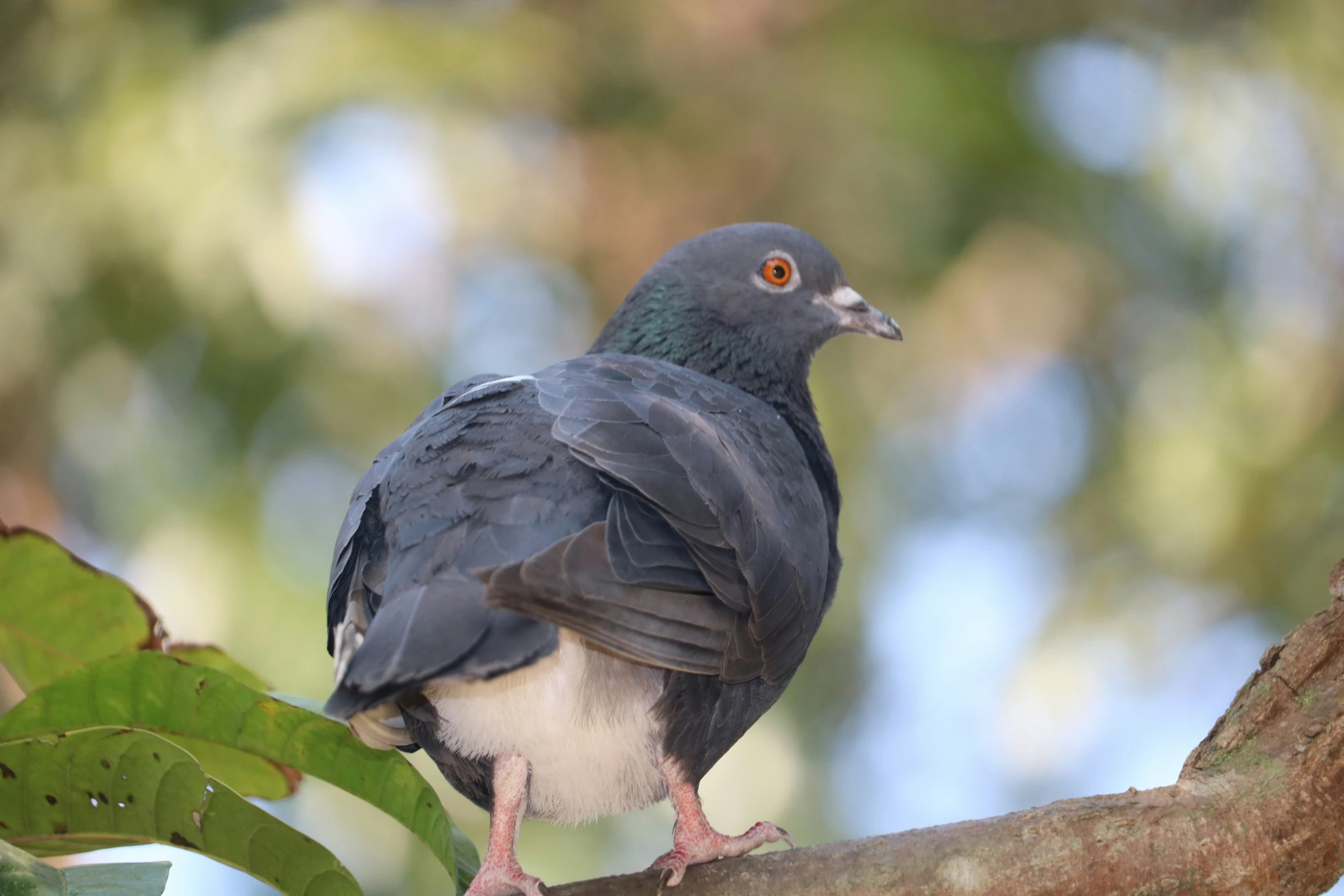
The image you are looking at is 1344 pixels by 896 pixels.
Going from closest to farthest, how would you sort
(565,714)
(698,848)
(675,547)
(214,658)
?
(675,547) < (698,848) < (565,714) < (214,658)

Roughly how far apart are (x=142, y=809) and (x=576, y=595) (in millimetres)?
912

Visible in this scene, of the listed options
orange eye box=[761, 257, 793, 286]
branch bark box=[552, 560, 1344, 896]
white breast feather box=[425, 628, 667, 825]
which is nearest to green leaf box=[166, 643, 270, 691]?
white breast feather box=[425, 628, 667, 825]

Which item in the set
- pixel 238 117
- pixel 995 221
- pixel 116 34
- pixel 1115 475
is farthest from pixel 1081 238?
pixel 116 34

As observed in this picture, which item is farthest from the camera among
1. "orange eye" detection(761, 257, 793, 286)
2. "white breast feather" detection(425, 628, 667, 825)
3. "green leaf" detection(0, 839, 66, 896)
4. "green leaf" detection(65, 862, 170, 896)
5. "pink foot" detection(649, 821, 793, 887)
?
"orange eye" detection(761, 257, 793, 286)

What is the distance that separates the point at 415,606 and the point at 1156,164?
21.0 feet

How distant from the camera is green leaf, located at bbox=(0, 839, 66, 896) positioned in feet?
6.40

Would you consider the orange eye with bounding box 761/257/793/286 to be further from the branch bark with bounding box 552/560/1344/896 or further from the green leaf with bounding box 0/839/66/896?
the green leaf with bounding box 0/839/66/896

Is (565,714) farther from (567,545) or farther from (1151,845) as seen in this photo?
(1151,845)

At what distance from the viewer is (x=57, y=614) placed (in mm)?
2900

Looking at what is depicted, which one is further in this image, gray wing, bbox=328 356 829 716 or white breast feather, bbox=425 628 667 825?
white breast feather, bbox=425 628 667 825

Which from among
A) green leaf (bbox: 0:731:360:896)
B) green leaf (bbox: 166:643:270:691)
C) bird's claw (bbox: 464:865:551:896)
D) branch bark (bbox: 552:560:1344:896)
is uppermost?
green leaf (bbox: 166:643:270:691)

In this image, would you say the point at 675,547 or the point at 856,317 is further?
the point at 856,317

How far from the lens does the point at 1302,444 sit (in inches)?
273

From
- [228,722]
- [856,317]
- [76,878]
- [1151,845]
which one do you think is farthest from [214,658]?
[856,317]
